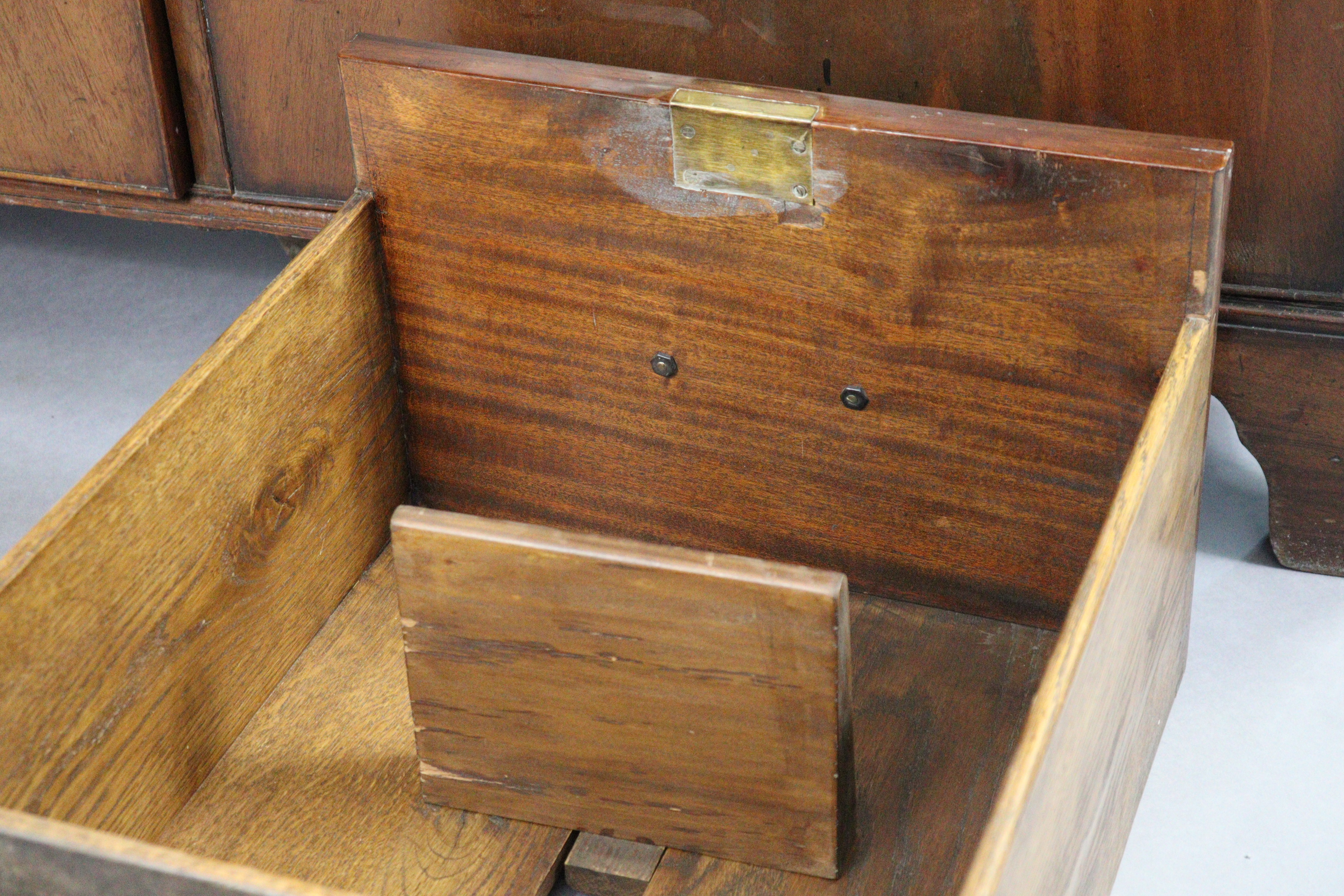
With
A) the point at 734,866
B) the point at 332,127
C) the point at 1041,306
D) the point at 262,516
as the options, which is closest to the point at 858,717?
the point at 734,866

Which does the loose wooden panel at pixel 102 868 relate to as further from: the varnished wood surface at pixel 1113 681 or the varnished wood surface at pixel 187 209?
the varnished wood surface at pixel 187 209

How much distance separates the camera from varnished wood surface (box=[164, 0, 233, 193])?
1382 millimetres

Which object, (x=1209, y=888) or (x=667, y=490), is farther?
(x=667, y=490)

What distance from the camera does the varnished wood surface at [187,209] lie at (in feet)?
4.75

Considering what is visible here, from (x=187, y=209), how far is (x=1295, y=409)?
911 millimetres

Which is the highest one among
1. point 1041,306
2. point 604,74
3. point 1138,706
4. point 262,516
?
point 604,74

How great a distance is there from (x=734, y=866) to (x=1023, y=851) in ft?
0.99

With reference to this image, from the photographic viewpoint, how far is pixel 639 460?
1241mm

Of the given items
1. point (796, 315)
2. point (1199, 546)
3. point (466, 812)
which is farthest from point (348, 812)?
point (1199, 546)

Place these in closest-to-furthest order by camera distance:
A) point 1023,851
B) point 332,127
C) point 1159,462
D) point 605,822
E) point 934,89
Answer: point 1023,851, point 1159,462, point 605,822, point 934,89, point 332,127

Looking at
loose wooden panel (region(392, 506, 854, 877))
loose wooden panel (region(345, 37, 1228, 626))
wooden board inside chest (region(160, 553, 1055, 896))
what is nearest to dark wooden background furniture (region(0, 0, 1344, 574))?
loose wooden panel (region(345, 37, 1228, 626))

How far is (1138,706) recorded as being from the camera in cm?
106

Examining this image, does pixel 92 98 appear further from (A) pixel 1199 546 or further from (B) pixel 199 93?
(A) pixel 1199 546

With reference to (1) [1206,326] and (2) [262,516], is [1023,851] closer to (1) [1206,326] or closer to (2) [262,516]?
(1) [1206,326]
